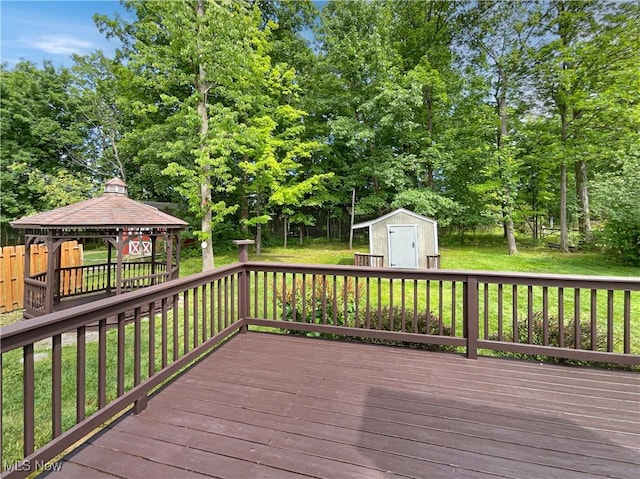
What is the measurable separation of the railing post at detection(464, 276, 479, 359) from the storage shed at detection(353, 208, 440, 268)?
7.20 meters

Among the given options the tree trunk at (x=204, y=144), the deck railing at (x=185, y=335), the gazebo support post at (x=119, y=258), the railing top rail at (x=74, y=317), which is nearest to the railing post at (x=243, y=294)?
the deck railing at (x=185, y=335)

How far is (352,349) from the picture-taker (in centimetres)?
320

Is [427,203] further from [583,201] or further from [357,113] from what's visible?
[583,201]

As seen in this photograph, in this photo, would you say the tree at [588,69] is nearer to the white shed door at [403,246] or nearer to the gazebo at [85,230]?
the white shed door at [403,246]

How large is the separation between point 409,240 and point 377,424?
8.74m

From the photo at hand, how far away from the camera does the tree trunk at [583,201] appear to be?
510 inches

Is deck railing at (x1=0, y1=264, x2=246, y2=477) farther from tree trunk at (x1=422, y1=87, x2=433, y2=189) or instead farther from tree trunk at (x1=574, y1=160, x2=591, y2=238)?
tree trunk at (x1=574, y1=160, x2=591, y2=238)

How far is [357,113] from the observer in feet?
48.8

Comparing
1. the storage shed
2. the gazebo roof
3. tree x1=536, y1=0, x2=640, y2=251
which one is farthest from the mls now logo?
tree x1=536, y1=0, x2=640, y2=251

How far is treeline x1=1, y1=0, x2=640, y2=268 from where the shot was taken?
9.36 meters

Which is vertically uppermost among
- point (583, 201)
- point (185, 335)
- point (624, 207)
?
point (583, 201)

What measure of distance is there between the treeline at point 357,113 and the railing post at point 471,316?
25.1 feet

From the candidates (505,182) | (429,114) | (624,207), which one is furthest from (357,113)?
(624,207)

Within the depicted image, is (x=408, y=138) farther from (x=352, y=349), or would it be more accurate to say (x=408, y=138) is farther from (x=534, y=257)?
(x=352, y=349)
